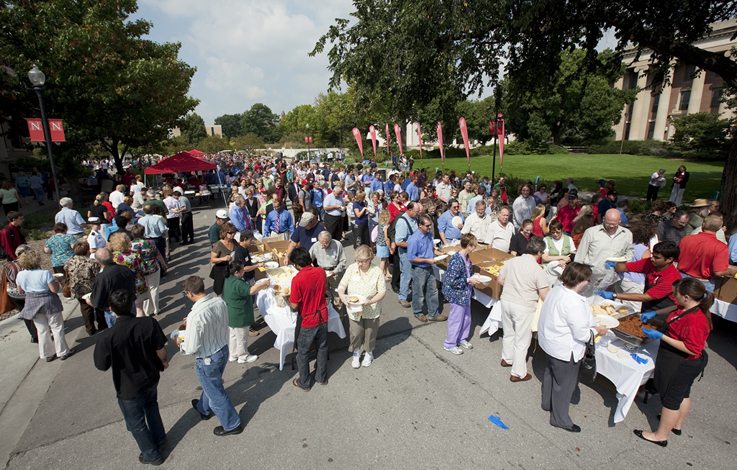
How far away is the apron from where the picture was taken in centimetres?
345

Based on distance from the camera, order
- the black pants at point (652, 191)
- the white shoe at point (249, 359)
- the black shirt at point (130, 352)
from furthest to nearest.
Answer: the black pants at point (652, 191), the white shoe at point (249, 359), the black shirt at point (130, 352)

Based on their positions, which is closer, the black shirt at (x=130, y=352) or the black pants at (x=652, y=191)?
the black shirt at (x=130, y=352)

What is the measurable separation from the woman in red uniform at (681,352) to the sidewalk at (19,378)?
679 centimetres

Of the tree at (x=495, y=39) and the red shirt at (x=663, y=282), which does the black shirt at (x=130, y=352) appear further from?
the tree at (x=495, y=39)

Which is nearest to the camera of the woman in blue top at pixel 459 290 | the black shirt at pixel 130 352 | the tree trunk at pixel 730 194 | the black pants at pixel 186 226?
the black shirt at pixel 130 352

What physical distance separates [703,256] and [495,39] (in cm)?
948

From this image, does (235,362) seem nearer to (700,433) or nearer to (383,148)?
(700,433)

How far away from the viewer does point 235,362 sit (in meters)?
5.32

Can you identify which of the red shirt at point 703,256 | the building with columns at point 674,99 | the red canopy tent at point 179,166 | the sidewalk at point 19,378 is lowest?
the sidewalk at point 19,378

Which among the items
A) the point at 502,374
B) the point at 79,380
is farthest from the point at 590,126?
the point at 79,380

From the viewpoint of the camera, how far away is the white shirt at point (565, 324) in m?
3.59

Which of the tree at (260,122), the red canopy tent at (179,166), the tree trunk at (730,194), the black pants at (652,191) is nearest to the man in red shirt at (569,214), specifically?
the tree trunk at (730,194)

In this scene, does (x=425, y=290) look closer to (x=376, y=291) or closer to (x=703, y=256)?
(x=376, y=291)

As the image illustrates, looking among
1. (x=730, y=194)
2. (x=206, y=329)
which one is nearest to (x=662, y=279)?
(x=206, y=329)
